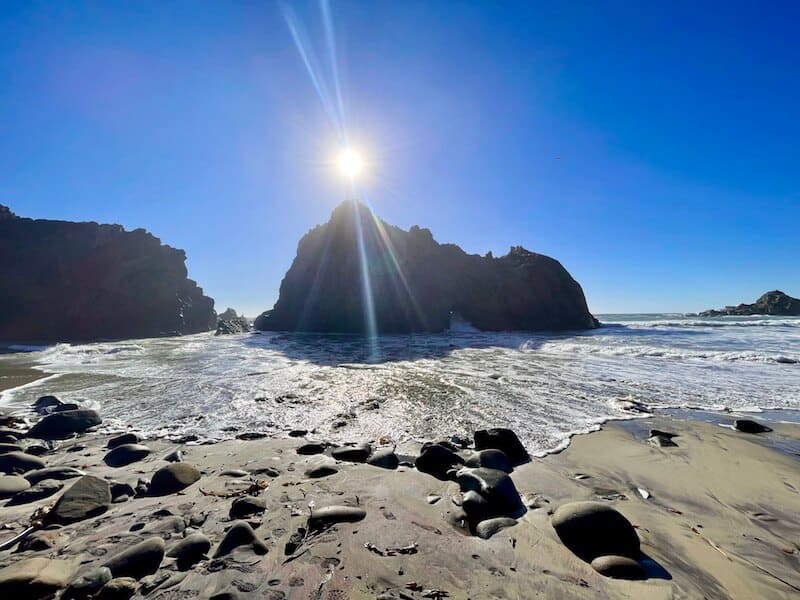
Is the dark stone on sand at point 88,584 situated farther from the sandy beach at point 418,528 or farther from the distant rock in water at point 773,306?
the distant rock in water at point 773,306

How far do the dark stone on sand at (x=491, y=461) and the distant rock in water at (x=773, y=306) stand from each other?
84428 mm

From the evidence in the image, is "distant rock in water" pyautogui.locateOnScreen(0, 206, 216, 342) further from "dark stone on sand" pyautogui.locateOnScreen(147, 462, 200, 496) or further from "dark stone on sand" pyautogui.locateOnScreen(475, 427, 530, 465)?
"dark stone on sand" pyautogui.locateOnScreen(475, 427, 530, 465)

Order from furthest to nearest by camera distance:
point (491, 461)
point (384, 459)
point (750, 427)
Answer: point (750, 427) < point (384, 459) < point (491, 461)

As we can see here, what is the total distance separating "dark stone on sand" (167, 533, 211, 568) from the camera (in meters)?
2.78

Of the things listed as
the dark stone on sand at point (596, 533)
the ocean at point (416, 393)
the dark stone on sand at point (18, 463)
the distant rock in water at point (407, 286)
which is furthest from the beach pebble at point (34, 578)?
the distant rock in water at point (407, 286)

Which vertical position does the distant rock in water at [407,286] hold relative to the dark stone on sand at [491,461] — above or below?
above

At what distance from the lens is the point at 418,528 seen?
11.0 ft

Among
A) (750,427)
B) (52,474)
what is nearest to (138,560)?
(52,474)

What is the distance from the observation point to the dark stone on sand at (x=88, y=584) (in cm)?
237

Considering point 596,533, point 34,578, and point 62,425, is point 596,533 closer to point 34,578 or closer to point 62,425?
point 34,578

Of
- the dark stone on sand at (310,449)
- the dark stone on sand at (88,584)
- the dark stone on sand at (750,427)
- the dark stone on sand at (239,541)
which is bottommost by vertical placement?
the dark stone on sand at (750,427)

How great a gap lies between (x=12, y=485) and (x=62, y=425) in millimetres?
2953

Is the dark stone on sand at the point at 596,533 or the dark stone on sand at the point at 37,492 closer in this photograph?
the dark stone on sand at the point at 596,533

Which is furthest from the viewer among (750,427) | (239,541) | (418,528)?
(750,427)
